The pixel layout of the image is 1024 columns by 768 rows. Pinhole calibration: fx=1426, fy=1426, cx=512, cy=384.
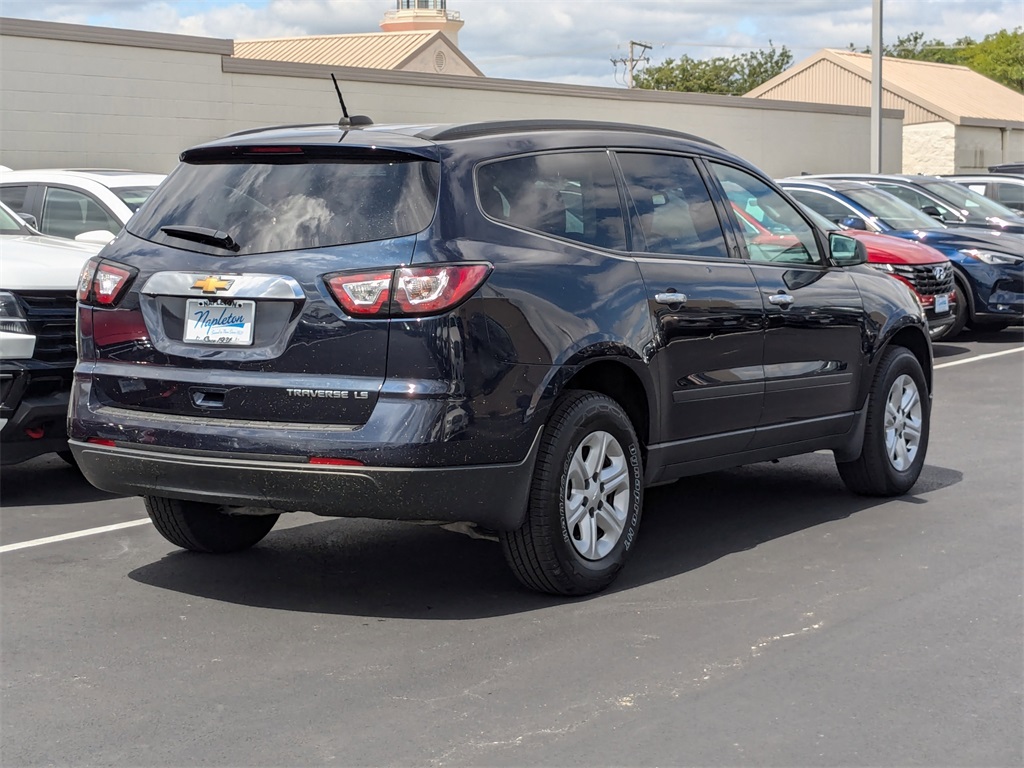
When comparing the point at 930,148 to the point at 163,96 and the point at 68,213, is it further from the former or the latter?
the point at 68,213

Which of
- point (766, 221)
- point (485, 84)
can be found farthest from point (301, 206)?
point (485, 84)

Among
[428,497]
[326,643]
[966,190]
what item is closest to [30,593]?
[326,643]

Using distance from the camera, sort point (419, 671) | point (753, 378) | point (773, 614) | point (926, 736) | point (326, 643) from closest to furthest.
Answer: point (926, 736) → point (419, 671) → point (326, 643) → point (773, 614) → point (753, 378)

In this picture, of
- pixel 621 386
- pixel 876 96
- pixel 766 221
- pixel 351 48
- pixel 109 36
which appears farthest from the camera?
pixel 351 48

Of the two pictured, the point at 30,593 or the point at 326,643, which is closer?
the point at 326,643

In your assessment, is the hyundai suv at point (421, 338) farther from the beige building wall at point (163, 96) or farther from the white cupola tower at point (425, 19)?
the white cupola tower at point (425, 19)

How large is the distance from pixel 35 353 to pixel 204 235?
2.33 m

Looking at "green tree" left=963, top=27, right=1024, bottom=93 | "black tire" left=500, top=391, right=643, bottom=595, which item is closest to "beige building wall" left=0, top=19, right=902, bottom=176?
"black tire" left=500, top=391, right=643, bottom=595

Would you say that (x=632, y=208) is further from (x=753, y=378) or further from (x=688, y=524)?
(x=688, y=524)

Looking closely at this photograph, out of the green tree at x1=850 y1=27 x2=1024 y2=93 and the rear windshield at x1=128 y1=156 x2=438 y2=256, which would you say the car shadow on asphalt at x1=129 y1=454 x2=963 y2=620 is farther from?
the green tree at x1=850 y1=27 x2=1024 y2=93

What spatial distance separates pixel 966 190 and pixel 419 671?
15.5 metres

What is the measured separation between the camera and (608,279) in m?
5.66

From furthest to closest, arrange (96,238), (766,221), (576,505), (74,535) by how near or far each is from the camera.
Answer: (96,238) < (766,221) < (74,535) < (576,505)

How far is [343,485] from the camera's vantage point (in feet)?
16.4
